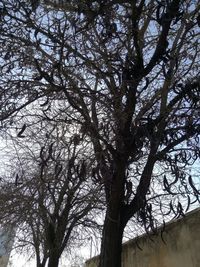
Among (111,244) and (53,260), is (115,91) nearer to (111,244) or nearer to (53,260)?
(111,244)

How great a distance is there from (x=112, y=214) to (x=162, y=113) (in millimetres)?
1754

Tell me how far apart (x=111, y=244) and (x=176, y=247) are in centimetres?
362

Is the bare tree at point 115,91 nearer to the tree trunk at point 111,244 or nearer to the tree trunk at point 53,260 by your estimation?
the tree trunk at point 111,244

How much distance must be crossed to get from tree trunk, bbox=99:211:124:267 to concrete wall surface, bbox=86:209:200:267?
5.59 ft

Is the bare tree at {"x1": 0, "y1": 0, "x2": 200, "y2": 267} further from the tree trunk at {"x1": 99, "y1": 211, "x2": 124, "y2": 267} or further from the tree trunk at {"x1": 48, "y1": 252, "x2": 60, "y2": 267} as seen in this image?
the tree trunk at {"x1": 48, "y1": 252, "x2": 60, "y2": 267}

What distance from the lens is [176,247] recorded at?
24.7 feet

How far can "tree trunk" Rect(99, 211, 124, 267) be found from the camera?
14.4 feet

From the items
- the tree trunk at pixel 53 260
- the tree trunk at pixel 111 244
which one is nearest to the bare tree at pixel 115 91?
the tree trunk at pixel 111 244

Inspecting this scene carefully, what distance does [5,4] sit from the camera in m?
4.49

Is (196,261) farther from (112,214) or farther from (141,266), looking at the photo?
(112,214)

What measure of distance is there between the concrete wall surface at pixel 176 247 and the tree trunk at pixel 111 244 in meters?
1.70

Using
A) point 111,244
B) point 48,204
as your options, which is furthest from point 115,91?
point 48,204

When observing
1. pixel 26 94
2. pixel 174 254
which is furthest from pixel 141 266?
pixel 26 94

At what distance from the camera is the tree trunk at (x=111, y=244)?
4383 millimetres
